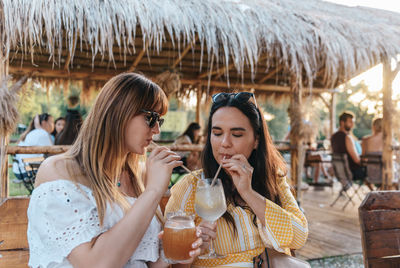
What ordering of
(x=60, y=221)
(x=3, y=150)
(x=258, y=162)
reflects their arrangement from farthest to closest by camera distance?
(x=3, y=150), (x=258, y=162), (x=60, y=221)

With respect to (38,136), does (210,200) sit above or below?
below

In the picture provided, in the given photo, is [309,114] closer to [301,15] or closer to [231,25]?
[301,15]

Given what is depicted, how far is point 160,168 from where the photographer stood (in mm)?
1267

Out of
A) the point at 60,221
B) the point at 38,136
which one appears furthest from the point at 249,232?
the point at 38,136

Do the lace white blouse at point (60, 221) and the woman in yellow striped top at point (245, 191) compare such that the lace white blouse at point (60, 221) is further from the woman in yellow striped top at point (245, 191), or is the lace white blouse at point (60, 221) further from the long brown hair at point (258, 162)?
the long brown hair at point (258, 162)

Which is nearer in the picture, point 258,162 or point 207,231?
point 207,231

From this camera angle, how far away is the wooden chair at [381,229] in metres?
1.49

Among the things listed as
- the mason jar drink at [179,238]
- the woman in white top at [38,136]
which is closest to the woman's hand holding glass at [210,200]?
the mason jar drink at [179,238]

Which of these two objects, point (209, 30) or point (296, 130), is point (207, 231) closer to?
point (209, 30)

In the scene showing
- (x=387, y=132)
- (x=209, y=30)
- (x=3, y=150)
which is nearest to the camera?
(x=3, y=150)


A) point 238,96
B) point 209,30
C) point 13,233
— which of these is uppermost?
point 209,30

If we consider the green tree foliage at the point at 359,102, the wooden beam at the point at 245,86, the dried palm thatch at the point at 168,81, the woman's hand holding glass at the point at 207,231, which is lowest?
the woman's hand holding glass at the point at 207,231

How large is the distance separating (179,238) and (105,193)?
0.33 m

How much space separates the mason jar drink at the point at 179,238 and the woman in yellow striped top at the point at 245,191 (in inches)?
7.4
